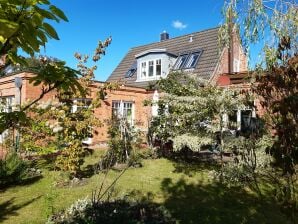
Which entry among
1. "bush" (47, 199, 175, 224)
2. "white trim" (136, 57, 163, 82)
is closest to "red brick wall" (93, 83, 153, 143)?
"white trim" (136, 57, 163, 82)

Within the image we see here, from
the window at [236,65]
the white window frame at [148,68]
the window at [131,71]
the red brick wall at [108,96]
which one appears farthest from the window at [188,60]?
the window at [131,71]

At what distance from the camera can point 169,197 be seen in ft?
27.7

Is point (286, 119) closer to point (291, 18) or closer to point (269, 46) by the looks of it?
point (269, 46)

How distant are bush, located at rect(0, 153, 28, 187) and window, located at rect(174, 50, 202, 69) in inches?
623

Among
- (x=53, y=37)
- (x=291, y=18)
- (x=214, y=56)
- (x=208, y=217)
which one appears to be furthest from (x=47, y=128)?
(x=214, y=56)

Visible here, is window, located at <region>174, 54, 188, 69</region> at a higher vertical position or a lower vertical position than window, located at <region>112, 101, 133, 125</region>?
higher

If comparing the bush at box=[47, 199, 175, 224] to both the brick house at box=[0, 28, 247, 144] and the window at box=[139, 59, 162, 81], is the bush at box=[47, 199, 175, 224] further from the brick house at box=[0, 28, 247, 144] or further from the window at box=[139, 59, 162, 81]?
the window at box=[139, 59, 162, 81]

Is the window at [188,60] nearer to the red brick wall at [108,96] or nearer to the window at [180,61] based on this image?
the window at [180,61]

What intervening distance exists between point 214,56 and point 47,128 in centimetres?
1397

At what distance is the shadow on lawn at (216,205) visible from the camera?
6.86 metres

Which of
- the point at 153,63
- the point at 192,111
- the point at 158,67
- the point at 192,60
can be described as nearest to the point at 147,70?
the point at 153,63

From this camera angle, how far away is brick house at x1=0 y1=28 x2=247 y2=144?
63.9 ft

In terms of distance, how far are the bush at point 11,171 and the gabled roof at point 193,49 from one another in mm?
9558

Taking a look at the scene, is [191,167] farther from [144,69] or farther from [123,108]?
[144,69]
